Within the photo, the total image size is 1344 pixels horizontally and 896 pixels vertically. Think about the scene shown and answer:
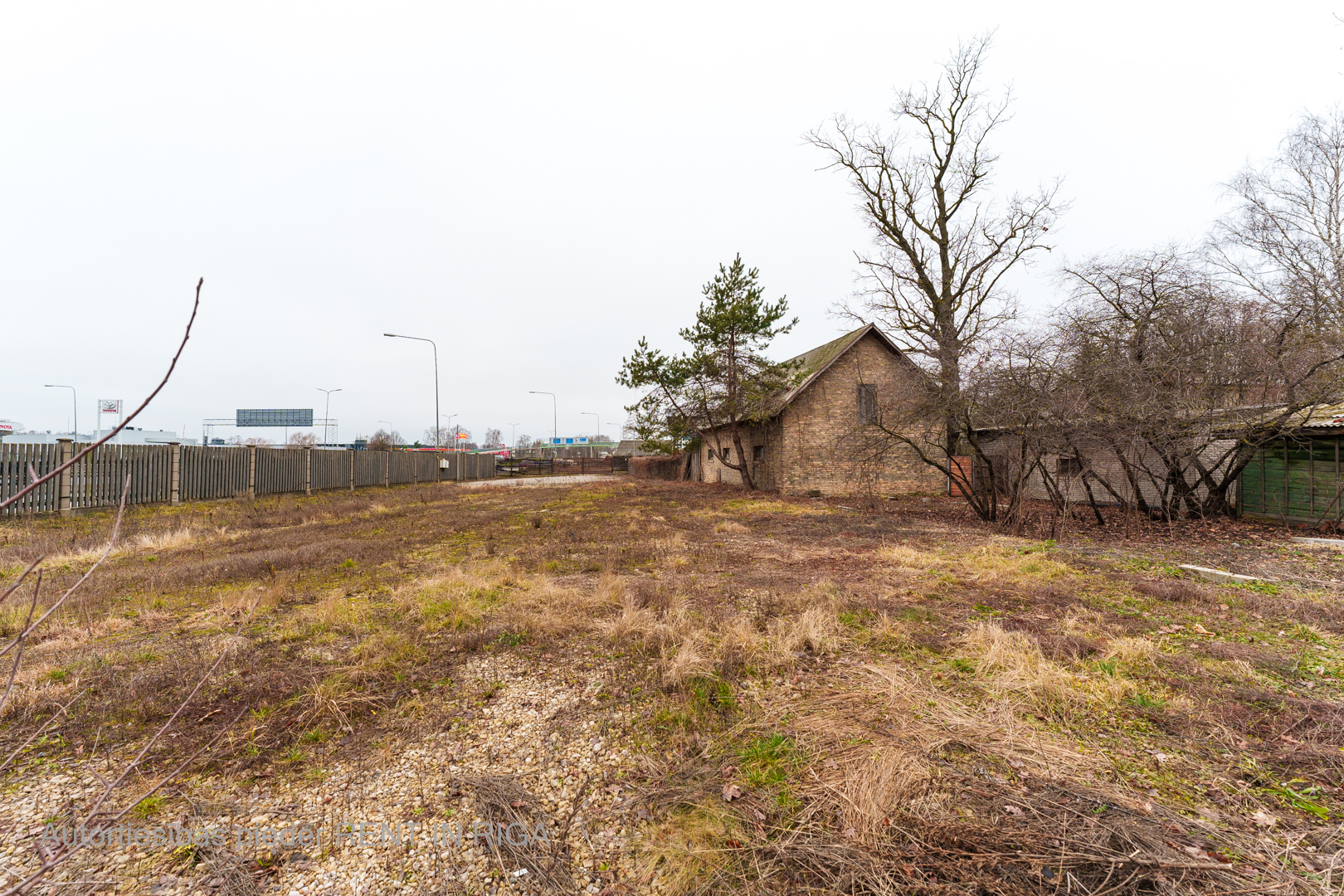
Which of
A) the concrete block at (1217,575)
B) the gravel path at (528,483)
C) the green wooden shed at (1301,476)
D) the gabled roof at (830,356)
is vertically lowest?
the concrete block at (1217,575)

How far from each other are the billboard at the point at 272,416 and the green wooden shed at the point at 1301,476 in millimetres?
107509

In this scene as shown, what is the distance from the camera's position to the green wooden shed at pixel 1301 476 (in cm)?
1111

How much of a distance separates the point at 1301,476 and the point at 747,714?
601 inches

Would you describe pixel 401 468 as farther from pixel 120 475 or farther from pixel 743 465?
pixel 743 465

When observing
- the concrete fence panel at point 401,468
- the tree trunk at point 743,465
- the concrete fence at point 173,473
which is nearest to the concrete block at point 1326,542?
the tree trunk at point 743,465

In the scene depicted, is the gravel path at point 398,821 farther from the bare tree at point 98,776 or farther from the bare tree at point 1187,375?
the bare tree at point 1187,375

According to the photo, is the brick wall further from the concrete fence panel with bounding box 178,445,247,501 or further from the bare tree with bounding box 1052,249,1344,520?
the concrete fence panel with bounding box 178,445,247,501

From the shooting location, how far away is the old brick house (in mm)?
20625

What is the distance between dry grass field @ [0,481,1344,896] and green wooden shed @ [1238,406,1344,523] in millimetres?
5617

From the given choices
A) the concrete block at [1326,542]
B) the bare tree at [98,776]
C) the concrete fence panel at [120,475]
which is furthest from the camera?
the concrete fence panel at [120,475]

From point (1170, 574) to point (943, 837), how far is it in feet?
25.0

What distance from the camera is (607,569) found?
25.4ft

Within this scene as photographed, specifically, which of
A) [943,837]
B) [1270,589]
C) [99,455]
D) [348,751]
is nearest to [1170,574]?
[1270,589]

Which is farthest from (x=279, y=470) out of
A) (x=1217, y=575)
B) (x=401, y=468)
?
(x=1217, y=575)
